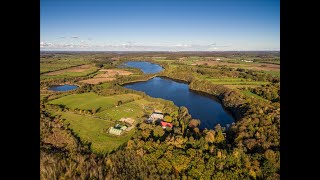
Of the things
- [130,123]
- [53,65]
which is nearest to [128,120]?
[130,123]

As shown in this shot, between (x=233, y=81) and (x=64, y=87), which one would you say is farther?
(x=233, y=81)

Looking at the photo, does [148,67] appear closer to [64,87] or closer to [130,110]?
[64,87]

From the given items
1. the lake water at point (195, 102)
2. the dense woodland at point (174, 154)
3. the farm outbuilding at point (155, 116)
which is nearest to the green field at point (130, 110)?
the farm outbuilding at point (155, 116)

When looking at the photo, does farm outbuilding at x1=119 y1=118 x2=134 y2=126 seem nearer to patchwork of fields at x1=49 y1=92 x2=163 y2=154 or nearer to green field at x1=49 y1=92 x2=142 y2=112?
patchwork of fields at x1=49 y1=92 x2=163 y2=154

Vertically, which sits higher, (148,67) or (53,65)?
(148,67)

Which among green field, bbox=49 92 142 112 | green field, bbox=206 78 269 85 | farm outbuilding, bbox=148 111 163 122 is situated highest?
green field, bbox=206 78 269 85

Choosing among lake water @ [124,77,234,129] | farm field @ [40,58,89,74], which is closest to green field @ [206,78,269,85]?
lake water @ [124,77,234,129]

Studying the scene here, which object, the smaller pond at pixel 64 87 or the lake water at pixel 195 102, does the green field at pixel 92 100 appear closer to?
the smaller pond at pixel 64 87

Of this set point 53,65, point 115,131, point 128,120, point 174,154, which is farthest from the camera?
point 53,65

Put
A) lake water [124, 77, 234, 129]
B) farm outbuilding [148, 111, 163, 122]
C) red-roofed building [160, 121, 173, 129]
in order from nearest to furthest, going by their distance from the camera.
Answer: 1. red-roofed building [160, 121, 173, 129]
2. farm outbuilding [148, 111, 163, 122]
3. lake water [124, 77, 234, 129]
